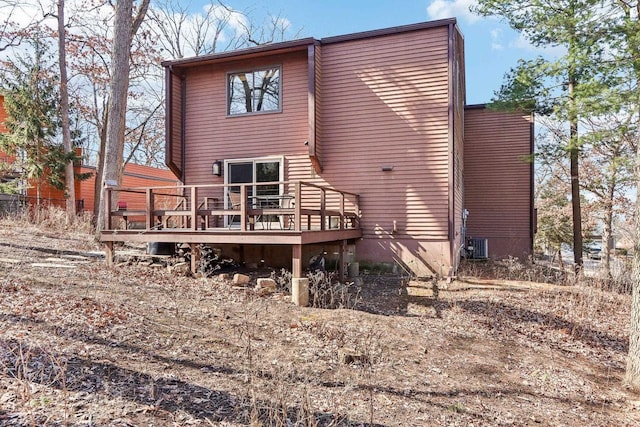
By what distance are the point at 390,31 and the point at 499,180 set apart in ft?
22.5

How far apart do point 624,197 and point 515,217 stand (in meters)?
7.66

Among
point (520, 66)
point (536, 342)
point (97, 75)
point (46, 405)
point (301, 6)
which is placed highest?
point (301, 6)

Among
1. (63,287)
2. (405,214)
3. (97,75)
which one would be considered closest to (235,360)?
(63,287)

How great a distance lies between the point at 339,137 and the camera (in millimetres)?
9945

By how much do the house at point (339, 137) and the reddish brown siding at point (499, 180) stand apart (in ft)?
13.4

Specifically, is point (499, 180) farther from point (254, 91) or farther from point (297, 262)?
point (297, 262)

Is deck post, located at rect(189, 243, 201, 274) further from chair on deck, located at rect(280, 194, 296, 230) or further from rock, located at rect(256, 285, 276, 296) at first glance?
chair on deck, located at rect(280, 194, 296, 230)

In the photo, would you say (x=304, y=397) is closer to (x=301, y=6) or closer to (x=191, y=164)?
(x=191, y=164)

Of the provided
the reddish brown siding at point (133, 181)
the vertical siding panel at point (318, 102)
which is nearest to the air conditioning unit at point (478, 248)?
the vertical siding panel at point (318, 102)

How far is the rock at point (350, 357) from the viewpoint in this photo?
407 centimetres

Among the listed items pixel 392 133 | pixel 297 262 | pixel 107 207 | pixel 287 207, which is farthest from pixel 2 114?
pixel 297 262

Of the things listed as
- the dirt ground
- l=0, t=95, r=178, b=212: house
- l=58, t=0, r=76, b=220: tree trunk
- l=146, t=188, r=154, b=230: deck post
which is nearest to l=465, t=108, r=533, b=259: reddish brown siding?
the dirt ground

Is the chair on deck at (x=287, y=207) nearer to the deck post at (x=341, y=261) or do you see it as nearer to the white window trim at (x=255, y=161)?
the white window trim at (x=255, y=161)

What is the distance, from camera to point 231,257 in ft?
30.9
